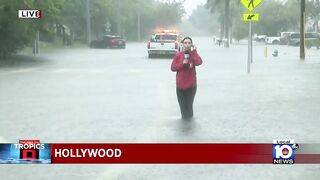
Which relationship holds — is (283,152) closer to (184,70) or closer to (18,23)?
(184,70)

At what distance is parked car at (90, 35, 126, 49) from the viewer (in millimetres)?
61219

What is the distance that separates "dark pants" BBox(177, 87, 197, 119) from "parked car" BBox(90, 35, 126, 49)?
50352mm

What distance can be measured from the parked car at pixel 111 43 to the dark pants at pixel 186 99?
50.4m

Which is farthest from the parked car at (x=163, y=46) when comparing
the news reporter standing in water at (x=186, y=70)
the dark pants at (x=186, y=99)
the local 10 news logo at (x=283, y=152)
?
the local 10 news logo at (x=283, y=152)

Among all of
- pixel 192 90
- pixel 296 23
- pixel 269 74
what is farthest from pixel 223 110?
pixel 296 23

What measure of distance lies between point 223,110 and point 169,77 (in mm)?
8996

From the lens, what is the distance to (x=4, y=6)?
29.6 m

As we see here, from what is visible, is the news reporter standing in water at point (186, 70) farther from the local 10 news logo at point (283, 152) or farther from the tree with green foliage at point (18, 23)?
the tree with green foliage at point (18, 23)

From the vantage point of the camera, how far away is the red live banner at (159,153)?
17.8 feet

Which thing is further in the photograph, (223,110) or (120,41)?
(120,41)

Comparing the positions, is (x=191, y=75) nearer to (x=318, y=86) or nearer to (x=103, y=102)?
(x=103, y=102)

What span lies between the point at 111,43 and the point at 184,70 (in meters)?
51.9

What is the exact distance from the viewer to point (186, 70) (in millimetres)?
10703

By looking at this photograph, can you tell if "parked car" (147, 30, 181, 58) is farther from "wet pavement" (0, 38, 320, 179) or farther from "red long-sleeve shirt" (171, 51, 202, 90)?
"red long-sleeve shirt" (171, 51, 202, 90)
